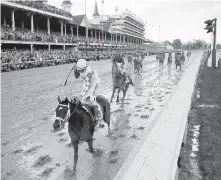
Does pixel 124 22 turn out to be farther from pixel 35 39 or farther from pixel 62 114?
pixel 62 114

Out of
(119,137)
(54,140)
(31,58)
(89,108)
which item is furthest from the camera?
(31,58)

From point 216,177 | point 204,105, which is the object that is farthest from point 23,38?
point 216,177

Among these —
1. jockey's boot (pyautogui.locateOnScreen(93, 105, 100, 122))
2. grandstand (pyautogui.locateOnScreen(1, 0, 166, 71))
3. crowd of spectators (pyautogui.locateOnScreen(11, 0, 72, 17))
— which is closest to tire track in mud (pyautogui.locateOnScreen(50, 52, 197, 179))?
jockey's boot (pyautogui.locateOnScreen(93, 105, 100, 122))

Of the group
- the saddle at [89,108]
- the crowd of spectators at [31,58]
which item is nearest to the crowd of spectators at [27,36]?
the crowd of spectators at [31,58]

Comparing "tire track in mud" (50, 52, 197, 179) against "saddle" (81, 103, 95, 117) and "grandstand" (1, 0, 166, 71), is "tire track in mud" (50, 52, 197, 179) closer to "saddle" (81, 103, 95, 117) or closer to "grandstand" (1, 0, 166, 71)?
"saddle" (81, 103, 95, 117)

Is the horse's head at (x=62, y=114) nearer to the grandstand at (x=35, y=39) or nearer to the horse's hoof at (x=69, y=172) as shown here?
the horse's hoof at (x=69, y=172)

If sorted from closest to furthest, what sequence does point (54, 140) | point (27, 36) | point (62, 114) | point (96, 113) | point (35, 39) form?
1. point (62, 114)
2. point (96, 113)
3. point (54, 140)
4. point (27, 36)
5. point (35, 39)

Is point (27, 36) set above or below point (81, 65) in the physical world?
above

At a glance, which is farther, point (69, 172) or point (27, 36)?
point (27, 36)

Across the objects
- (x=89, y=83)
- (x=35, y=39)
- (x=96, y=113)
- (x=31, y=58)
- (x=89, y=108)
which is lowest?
(x=96, y=113)

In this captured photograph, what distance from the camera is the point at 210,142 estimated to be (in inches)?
258

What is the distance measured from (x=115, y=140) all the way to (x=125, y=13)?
393 ft

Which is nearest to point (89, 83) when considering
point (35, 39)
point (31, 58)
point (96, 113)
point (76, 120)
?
point (96, 113)

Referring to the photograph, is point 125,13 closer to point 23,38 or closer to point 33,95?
point 23,38
